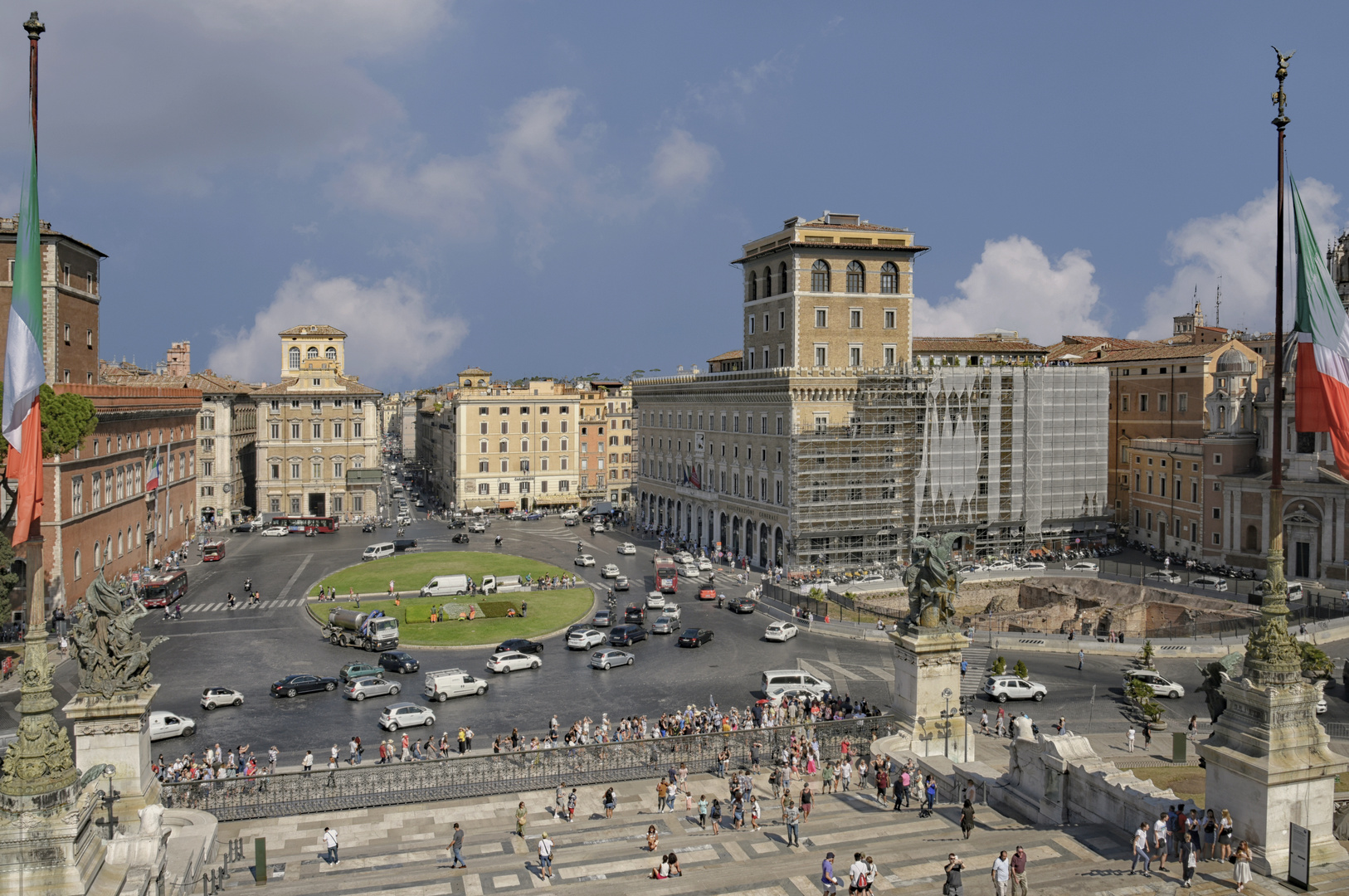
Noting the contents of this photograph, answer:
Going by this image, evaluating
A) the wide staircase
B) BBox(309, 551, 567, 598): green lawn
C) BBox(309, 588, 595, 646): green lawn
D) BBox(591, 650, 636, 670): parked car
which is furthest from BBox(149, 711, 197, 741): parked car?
BBox(309, 551, 567, 598): green lawn

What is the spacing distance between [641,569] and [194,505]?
4340 cm

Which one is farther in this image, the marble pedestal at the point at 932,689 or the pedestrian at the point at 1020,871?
the marble pedestal at the point at 932,689

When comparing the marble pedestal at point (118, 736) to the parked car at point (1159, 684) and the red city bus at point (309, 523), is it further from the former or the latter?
the red city bus at point (309, 523)

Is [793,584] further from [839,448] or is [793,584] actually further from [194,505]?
[194,505]

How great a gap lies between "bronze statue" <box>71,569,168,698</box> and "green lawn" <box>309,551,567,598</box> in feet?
137

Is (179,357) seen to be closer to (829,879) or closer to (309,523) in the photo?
(309,523)

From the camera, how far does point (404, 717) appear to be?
4006 centimetres

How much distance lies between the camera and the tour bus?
6270 cm

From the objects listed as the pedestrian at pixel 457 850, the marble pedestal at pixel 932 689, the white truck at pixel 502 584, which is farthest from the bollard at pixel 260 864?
the white truck at pixel 502 584

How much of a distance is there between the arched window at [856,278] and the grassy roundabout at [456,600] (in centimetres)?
3041

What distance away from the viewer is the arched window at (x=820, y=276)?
258ft

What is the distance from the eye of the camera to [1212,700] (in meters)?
31.1

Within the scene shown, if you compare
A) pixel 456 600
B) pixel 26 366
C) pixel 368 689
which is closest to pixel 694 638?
pixel 368 689

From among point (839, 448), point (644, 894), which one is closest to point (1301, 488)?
point (839, 448)
